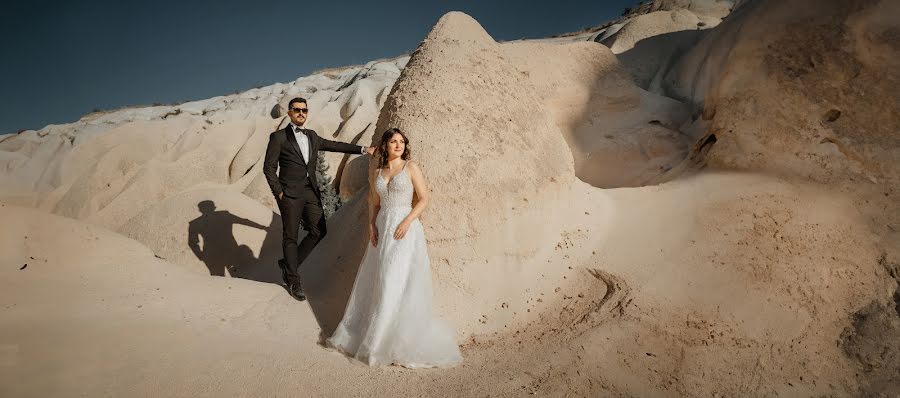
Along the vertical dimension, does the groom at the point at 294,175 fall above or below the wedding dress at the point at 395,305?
above

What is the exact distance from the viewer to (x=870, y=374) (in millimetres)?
2117

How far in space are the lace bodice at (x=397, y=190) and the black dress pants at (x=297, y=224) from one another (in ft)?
2.63

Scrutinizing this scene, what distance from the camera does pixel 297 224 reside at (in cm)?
302

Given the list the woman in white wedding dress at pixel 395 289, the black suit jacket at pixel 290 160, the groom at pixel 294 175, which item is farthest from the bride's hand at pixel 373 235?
the black suit jacket at pixel 290 160

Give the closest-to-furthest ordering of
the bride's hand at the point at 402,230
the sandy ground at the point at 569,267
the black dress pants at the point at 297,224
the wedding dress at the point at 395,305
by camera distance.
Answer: the sandy ground at the point at 569,267 → the wedding dress at the point at 395,305 → the bride's hand at the point at 402,230 → the black dress pants at the point at 297,224

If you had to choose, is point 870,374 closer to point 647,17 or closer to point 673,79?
point 673,79

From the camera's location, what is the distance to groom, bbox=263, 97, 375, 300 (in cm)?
292

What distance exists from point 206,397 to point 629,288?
2138 mm

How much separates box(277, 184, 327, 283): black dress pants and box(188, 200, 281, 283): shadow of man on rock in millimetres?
1772

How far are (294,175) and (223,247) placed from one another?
2658mm

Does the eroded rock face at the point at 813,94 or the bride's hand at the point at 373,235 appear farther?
the eroded rock face at the point at 813,94

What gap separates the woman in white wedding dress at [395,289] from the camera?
223cm

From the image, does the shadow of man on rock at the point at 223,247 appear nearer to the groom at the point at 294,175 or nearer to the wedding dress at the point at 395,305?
the groom at the point at 294,175

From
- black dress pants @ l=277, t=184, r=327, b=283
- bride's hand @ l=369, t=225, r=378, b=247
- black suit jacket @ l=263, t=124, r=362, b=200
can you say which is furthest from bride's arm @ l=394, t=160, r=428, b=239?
black dress pants @ l=277, t=184, r=327, b=283
